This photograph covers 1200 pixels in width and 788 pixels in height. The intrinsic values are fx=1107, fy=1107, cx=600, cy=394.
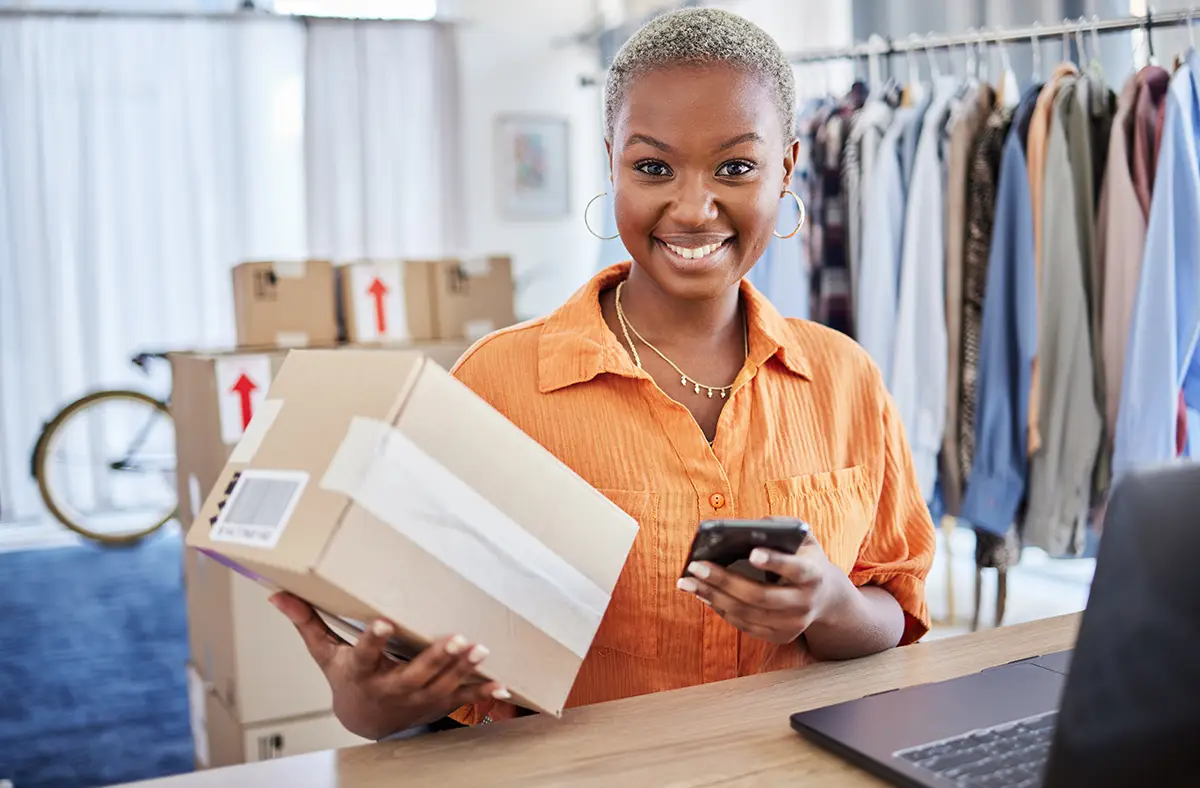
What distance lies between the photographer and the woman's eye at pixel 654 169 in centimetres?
107

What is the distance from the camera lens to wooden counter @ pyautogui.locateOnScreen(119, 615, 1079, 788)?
30.0 inches

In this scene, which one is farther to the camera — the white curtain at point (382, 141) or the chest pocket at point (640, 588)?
the white curtain at point (382, 141)

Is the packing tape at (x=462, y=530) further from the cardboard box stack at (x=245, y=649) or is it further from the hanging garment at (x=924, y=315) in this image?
the hanging garment at (x=924, y=315)

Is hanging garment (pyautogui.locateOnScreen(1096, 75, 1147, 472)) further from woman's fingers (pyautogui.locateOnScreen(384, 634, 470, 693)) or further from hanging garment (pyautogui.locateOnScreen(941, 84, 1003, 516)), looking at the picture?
woman's fingers (pyautogui.locateOnScreen(384, 634, 470, 693))

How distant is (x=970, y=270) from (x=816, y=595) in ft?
5.61

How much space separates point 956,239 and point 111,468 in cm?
371

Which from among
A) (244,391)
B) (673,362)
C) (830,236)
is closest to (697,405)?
(673,362)

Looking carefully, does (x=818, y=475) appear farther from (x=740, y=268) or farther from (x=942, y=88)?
(x=942, y=88)

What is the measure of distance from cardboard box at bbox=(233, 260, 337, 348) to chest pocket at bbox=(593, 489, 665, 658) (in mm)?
1584

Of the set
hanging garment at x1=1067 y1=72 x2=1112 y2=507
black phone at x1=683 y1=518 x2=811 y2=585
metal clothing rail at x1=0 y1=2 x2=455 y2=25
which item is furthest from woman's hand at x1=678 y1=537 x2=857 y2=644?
metal clothing rail at x1=0 y1=2 x2=455 y2=25

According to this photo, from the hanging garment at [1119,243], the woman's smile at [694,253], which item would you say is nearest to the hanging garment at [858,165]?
the hanging garment at [1119,243]

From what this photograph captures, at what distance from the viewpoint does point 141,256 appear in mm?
4879

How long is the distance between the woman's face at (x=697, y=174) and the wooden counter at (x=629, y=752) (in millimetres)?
413

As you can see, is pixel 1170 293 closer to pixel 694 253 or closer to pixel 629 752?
pixel 694 253
